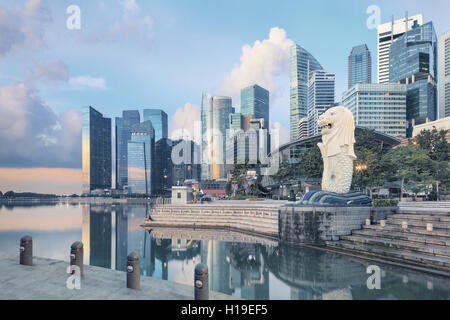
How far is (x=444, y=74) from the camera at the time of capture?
196 meters

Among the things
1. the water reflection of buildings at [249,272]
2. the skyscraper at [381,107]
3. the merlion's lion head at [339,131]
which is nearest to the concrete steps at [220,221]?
the water reflection of buildings at [249,272]

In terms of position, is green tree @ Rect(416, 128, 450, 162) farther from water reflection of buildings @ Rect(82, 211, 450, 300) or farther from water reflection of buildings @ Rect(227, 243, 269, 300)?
water reflection of buildings @ Rect(227, 243, 269, 300)

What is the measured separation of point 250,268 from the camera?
49.4 feet

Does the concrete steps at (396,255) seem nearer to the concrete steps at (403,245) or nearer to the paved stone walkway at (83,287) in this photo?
the concrete steps at (403,245)

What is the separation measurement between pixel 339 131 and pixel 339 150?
1.43 m

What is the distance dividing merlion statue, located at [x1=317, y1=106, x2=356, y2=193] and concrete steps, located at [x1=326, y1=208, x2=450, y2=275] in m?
3.65

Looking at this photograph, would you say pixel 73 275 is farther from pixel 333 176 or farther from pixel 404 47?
pixel 404 47

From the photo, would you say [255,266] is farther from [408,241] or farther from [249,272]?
[408,241]

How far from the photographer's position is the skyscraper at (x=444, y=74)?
189m

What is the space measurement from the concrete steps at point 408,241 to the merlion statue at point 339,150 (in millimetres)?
3655

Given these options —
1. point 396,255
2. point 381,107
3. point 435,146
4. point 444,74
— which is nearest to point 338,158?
point 396,255

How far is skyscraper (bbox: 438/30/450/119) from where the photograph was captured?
18925 centimetres
